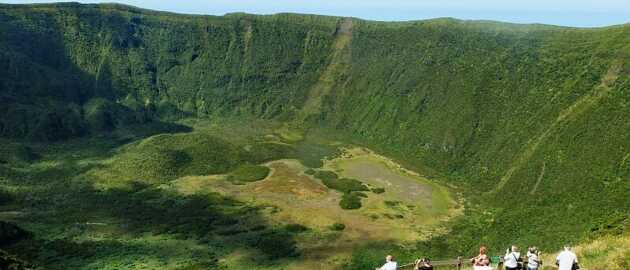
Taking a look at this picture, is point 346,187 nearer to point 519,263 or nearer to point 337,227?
point 337,227

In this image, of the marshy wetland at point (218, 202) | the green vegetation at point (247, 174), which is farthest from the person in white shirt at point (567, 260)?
the green vegetation at point (247, 174)

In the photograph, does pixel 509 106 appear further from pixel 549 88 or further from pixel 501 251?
pixel 501 251

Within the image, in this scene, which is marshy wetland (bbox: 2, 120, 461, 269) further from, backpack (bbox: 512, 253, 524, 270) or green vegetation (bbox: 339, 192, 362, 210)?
backpack (bbox: 512, 253, 524, 270)

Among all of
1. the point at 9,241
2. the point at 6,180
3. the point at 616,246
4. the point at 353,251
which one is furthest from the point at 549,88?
the point at 6,180

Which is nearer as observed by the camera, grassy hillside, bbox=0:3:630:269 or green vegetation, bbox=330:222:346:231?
grassy hillside, bbox=0:3:630:269

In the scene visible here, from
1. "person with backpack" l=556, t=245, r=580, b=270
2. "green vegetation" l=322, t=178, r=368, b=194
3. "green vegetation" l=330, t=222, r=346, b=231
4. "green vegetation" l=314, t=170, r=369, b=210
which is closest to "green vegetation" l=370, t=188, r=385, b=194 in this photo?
"green vegetation" l=314, t=170, r=369, b=210

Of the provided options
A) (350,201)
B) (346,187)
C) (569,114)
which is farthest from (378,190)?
(569,114)
